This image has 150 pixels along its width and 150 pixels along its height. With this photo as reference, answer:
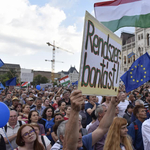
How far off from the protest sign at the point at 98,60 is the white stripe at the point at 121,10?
1592mm

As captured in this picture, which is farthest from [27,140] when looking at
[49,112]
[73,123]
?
[49,112]

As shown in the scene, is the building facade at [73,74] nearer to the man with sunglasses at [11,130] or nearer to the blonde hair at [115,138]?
the man with sunglasses at [11,130]

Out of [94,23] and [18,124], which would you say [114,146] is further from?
[18,124]

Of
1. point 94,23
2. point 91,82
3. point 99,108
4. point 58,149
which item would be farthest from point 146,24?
point 58,149

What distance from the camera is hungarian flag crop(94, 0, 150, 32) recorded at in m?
4.21

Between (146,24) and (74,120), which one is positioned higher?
(146,24)

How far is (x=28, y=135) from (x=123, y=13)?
3394 millimetres

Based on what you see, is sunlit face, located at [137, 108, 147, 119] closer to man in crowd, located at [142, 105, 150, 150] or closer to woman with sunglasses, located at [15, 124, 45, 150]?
man in crowd, located at [142, 105, 150, 150]

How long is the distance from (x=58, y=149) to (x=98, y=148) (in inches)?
46.7

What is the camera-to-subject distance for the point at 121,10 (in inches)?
171

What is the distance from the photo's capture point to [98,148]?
335 cm

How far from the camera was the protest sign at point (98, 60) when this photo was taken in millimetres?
2039

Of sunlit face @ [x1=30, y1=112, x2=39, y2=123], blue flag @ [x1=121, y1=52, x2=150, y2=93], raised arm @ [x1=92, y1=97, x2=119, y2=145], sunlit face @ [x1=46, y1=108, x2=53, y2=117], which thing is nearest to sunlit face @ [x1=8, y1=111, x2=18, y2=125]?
sunlit face @ [x1=30, y1=112, x2=39, y2=123]

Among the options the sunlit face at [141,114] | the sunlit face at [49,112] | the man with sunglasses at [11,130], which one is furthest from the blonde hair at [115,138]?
the sunlit face at [49,112]
